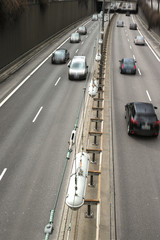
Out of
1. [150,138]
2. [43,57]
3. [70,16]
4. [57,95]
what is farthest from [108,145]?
[70,16]

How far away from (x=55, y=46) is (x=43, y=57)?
333 inches

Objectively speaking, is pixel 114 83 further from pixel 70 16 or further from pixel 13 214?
pixel 70 16

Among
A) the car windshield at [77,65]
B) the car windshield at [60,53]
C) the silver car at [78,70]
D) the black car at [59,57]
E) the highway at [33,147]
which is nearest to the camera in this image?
the highway at [33,147]

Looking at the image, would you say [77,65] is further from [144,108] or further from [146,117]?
[146,117]

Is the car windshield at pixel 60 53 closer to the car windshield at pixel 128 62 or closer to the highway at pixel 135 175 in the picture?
the car windshield at pixel 128 62

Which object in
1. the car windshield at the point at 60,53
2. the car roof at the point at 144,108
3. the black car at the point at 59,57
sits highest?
the car windshield at the point at 60,53

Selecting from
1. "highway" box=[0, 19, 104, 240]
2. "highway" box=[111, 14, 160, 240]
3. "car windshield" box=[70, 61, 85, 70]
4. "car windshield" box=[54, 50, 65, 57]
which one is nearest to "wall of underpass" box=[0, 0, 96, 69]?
"highway" box=[0, 19, 104, 240]

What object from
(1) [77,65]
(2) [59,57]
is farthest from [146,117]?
(2) [59,57]

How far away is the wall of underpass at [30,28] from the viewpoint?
1099 inches

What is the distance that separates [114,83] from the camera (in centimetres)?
2617

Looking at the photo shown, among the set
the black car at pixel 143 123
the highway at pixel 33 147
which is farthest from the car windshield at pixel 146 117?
the highway at pixel 33 147

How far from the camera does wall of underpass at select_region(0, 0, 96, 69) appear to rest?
27923 mm

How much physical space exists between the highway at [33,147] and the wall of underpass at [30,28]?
4.01 meters

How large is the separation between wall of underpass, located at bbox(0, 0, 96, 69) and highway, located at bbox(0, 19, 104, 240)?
401cm
